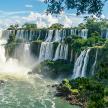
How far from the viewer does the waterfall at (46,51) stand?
63000mm

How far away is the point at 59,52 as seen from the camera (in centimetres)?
6116

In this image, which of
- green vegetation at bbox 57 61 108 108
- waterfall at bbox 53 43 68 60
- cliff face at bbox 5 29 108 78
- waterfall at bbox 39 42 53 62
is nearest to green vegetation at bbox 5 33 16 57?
cliff face at bbox 5 29 108 78

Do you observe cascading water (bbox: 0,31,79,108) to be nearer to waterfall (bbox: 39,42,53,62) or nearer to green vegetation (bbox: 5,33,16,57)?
waterfall (bbox: 39,42,53,62)

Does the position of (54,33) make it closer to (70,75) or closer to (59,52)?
(59,52)

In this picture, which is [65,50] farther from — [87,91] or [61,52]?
[87,91]

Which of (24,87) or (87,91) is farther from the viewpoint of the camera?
(24,87)

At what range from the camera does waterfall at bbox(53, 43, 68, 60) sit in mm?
60188

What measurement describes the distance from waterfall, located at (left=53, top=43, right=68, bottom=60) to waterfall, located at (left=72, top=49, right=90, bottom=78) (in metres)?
4.56

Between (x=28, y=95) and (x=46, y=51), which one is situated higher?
(x=46, y=51)

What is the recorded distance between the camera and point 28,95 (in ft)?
138

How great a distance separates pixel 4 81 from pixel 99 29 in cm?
2848

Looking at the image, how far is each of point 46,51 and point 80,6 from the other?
174 ft

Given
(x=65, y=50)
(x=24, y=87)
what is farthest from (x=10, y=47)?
(x=24, y=87)

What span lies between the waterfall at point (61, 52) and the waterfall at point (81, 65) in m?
4.56
